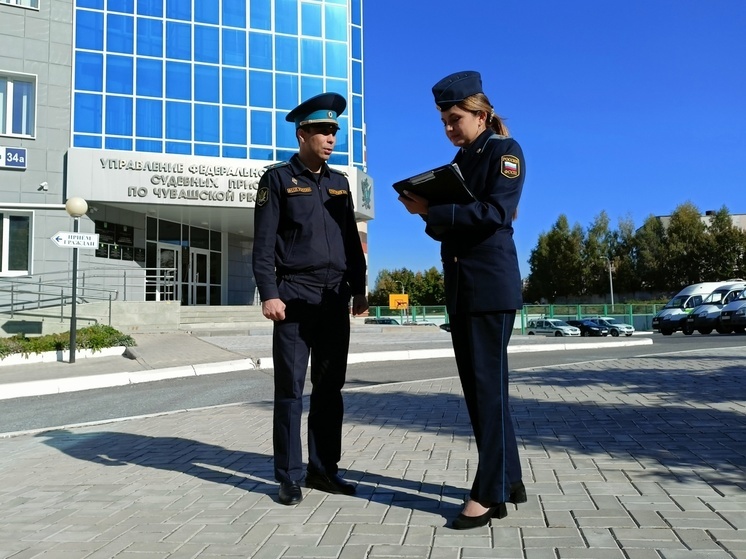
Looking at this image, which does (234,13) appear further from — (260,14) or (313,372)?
(313,372)

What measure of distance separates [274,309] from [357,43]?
28.8 meters

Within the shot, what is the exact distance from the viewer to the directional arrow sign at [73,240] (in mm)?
11234

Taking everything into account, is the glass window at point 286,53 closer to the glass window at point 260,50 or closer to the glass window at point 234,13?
the glass window at point 260,50

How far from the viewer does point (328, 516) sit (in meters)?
3.02

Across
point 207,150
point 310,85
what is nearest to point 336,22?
point 310,85

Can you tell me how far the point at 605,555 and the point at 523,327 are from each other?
27445 mm

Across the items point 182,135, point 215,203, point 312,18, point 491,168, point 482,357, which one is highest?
point 312,18

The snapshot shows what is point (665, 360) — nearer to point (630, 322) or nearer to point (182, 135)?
point (182, 135)

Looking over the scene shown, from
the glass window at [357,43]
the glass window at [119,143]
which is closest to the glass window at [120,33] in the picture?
the glass window at [119,143]

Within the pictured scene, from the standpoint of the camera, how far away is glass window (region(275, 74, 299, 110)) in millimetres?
26328

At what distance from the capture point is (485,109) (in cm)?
305

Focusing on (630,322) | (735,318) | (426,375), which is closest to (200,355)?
(426,375)

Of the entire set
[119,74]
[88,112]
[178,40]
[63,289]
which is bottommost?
[63,289]

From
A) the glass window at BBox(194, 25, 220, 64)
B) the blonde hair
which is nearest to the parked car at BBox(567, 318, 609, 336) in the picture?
the glass window at BBox(194, 25, 220, 64)
